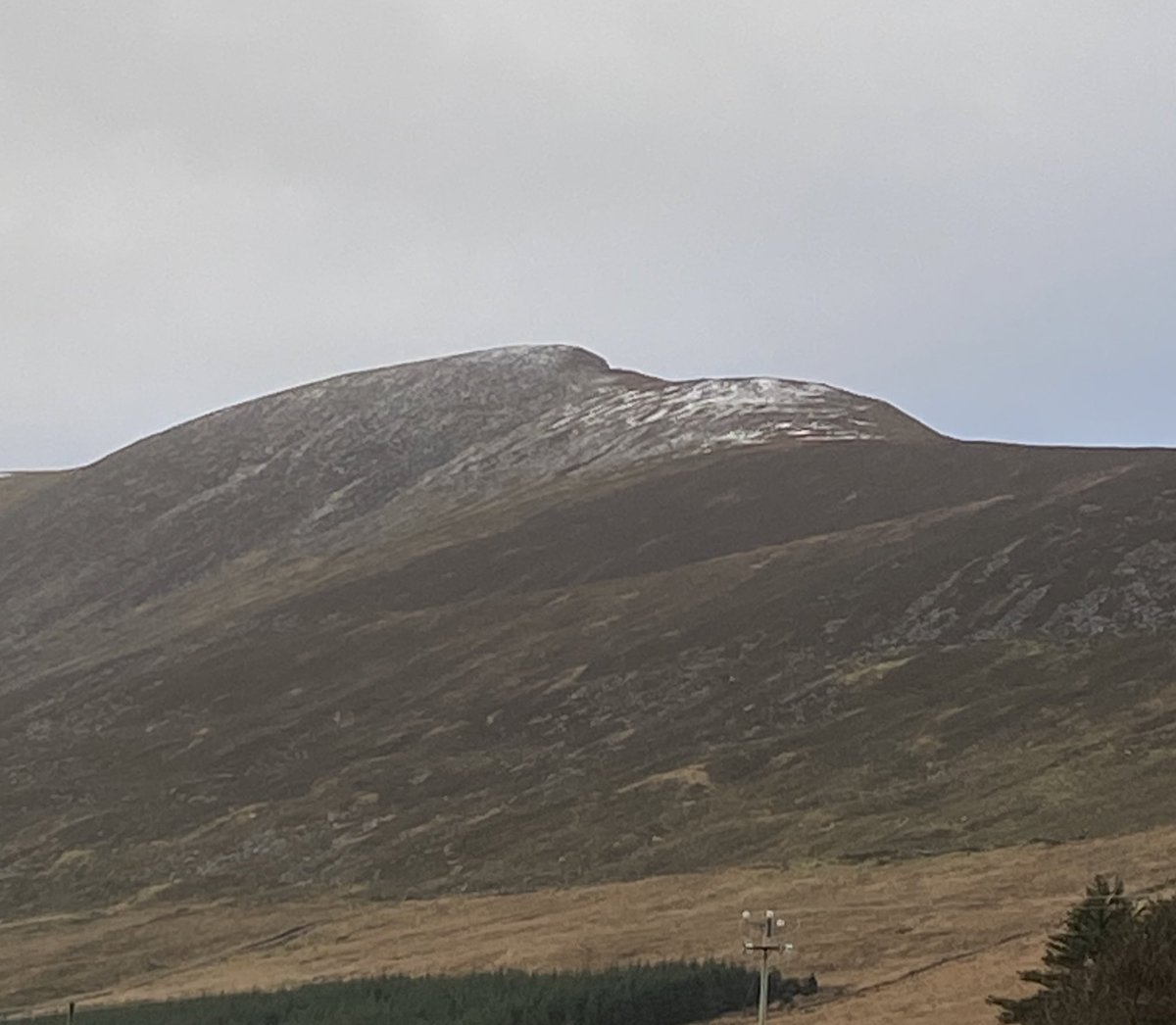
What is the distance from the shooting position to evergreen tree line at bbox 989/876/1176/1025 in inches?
754

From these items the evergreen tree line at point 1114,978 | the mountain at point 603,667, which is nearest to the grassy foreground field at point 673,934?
the mountain at point 603,667

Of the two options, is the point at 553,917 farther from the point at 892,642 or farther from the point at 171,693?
the point at 171,693

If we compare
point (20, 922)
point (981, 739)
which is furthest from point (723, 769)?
point (20, 922)

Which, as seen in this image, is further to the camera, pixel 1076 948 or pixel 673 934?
pixel 673 934

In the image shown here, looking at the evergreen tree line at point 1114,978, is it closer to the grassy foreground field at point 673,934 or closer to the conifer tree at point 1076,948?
the conifer tree at point 1076,948

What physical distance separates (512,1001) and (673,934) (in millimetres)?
9130

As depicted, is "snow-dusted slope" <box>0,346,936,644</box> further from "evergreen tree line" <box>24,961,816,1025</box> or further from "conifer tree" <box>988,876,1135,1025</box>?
"conifer tree" <box>988,876,1135,1025</box>

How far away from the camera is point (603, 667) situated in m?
73.5

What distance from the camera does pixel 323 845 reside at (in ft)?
204

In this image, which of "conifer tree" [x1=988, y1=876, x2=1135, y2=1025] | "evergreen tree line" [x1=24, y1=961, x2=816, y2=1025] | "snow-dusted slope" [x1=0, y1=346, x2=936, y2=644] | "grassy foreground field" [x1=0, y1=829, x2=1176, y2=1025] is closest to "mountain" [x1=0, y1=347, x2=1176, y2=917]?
"snow-dusted slope" [x1=0, y1=346, x2=936, y2=644]

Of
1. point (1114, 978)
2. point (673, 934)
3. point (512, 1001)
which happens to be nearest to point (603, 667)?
point (673, 934)

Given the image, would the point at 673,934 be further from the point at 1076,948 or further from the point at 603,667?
the point at 603,667

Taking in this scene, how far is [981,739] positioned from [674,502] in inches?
1676

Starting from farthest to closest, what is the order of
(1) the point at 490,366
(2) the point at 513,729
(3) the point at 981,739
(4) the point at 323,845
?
1. (1) the point at 490,366
2. (2) the point at 513,729
3. (4) the point at 323,845
4. (3) the point at 981,739
